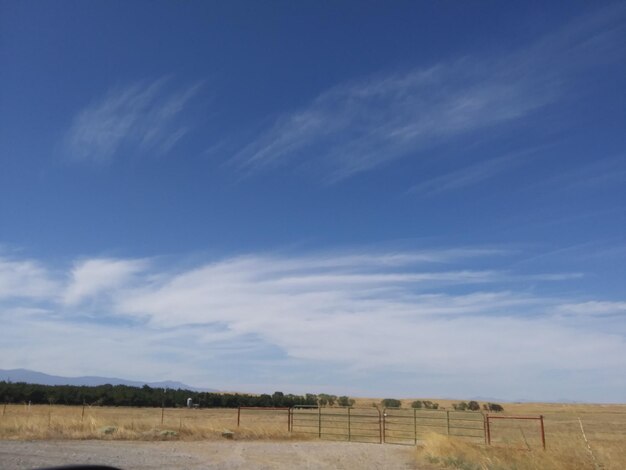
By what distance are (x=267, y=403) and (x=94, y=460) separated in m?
68.7

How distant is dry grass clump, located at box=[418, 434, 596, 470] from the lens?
53.2 ft

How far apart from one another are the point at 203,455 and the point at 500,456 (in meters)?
11.8

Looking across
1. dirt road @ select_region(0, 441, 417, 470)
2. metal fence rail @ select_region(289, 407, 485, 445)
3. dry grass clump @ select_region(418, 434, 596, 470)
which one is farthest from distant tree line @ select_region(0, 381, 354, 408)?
dry grass clump @ select_region(418, 434, 596, 470)

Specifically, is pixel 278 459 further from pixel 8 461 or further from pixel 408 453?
pixel 8 461

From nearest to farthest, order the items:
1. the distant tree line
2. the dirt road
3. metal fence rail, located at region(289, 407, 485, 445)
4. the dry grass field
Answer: the dry grass field, the dirt road, metal fence rail, located at region(289, 407, 485, 445), the distant tree line

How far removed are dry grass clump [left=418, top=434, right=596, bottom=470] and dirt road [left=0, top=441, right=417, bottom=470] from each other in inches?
43.6

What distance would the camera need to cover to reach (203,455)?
2369 centimetres

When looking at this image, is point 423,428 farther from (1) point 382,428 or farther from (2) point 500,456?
(2) point 500,456

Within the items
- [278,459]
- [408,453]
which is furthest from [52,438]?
[408,453]

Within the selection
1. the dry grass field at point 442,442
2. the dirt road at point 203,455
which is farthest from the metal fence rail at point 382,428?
the dirt road at point 203,455

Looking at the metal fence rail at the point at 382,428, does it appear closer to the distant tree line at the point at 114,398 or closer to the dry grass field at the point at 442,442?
the dry grass field at the point at 442,442

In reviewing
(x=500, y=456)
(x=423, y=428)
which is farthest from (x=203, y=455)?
(x=423, y=428)

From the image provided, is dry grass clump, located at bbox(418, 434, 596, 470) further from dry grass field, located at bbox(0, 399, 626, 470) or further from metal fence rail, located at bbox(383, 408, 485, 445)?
metal fence rail, located at bbox(383, 408, 485, 445)

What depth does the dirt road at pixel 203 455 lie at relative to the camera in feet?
65.8
